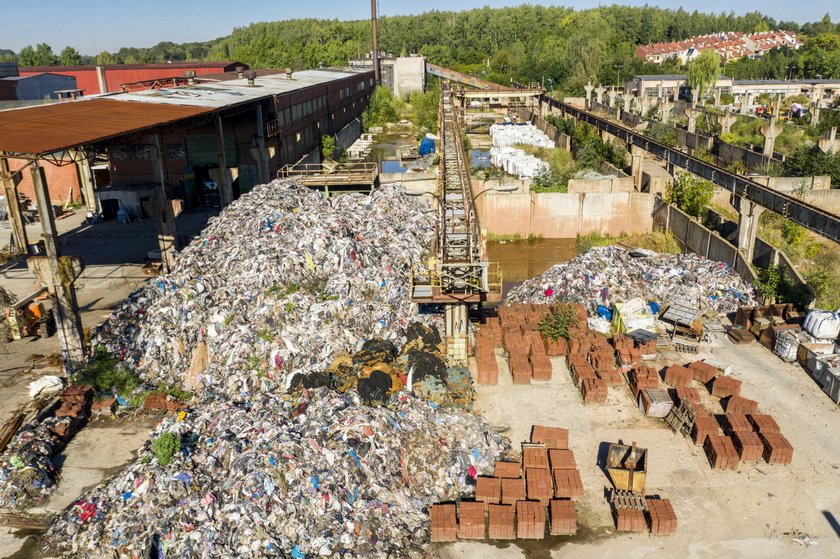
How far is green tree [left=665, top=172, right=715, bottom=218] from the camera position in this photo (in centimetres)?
2806

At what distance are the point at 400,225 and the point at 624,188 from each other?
14.9 metres

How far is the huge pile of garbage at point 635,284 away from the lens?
69.4 ft

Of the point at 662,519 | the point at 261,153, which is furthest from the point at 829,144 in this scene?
the point at 662,519

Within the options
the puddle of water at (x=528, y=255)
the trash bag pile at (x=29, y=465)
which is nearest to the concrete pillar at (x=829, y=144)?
the puddle of water at (x=528, y=255)

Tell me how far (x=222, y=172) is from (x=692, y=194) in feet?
76.1

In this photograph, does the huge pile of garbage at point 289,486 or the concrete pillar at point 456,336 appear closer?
the huge pile of garbage at point 289,486

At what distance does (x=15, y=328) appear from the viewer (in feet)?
62.0

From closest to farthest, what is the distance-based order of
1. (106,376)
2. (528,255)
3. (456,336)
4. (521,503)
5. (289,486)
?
1. (289,486)
2. (521,503)
3. (106,376)
4. (456,336)
5. (528,255)

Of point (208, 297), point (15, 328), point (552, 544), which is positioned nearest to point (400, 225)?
point (208, 297)

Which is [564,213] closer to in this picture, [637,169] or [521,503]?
[637,169]

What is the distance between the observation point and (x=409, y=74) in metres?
74.5

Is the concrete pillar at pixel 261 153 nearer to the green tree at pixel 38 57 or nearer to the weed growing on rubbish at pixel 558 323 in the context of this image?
the weed growing on rubbish at pixel 558 323

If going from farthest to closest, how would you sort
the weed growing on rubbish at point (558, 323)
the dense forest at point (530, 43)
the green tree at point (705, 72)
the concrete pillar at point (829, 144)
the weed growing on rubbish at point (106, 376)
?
the dense forest at point (530, 43), the green tree at point (705, 72), the concrete pillar at point (829, 144), the weed growing on rubbish at point (558, 323), the weed growing on rubbish at point (106, 376)

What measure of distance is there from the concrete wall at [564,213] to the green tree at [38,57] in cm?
10301
